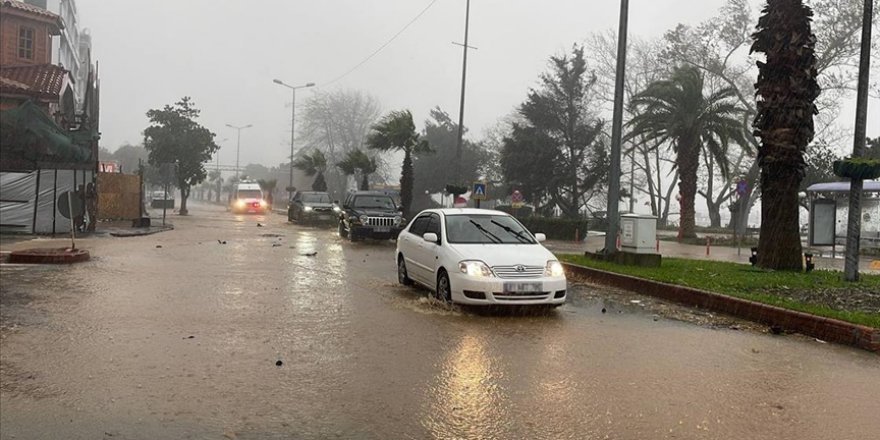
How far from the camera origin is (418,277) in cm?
1077

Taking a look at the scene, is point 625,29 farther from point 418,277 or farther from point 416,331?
point 416,331

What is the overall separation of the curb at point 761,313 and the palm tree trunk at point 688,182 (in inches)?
828

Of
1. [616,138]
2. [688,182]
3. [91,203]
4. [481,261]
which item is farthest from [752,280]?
[688,182]

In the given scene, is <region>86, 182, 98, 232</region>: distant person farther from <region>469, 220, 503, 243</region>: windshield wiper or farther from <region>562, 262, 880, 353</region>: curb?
<region>562, 262, 880, 353</region>: curb

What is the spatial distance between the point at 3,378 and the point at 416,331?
3.98m

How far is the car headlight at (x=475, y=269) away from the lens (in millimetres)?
8805

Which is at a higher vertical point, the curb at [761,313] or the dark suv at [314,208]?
the dark suv at [314,208]

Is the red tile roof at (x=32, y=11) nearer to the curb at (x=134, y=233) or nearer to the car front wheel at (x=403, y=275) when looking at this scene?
the curb at (x=134, y=233)

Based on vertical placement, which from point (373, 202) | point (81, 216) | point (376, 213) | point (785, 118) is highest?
point (785, 118)

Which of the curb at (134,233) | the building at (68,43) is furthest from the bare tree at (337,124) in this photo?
the curb at (134,233)

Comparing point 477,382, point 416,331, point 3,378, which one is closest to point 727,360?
point 477,382

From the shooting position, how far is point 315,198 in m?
33.6

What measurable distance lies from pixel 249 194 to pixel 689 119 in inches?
1317

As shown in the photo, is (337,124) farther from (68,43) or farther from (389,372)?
(389,372)
